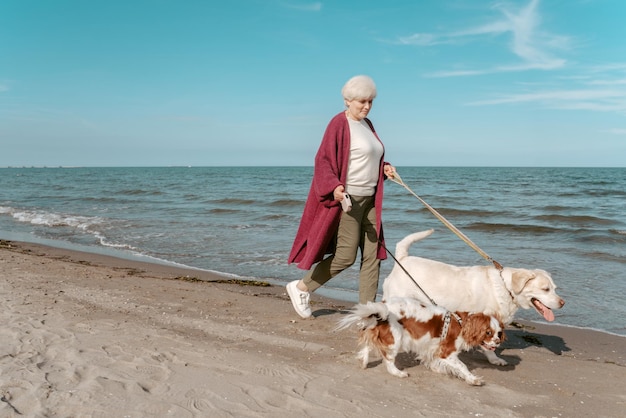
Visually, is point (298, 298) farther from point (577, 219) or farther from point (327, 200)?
point (577, 219)

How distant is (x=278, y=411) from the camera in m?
3.10

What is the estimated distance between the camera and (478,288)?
4.51 m

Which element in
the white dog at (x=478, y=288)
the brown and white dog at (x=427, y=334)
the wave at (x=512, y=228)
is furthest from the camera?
the wave at (x=512, y=228)

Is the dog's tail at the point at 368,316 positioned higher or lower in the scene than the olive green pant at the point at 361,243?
lower

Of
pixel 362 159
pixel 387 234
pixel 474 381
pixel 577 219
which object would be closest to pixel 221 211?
pixel 387 234

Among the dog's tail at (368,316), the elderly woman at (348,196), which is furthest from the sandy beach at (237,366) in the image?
the elderly woman at (348,196)

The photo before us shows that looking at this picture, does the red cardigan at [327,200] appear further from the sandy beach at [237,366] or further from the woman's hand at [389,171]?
the sandy beach at [237,366]

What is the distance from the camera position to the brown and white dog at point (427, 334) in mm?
3801

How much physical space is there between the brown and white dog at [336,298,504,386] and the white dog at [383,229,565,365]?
497 millimetres

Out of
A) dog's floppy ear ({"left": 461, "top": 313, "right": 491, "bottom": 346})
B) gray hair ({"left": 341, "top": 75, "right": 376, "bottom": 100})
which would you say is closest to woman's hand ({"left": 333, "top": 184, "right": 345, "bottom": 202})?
gray hair ({"left": 341, "top": 75, "right": 376, "bottom": 100})

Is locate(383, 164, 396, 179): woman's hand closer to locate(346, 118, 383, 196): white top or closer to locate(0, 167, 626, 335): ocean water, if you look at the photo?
locate(346, 118, 383, 196): white top

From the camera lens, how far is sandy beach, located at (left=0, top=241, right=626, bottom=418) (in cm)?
315

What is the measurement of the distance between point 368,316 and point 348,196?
40.2 inches

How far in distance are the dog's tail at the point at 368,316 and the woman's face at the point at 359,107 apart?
162cm
